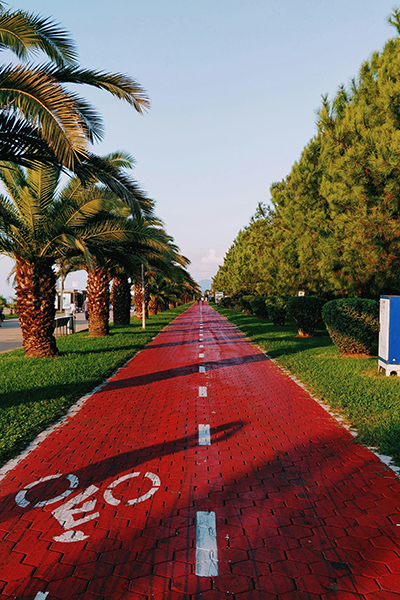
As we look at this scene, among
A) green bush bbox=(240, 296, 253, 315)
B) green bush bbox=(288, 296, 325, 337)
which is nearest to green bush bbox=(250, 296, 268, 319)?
green bush bbox=(240, 296, 253, 315)

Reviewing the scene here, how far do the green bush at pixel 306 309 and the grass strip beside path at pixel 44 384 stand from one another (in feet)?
23.8

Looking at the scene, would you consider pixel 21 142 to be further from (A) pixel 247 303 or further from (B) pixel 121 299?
(A) pixel 247 303

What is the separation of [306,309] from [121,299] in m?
12.3

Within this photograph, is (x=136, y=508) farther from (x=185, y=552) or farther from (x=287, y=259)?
(x=287, y=259)

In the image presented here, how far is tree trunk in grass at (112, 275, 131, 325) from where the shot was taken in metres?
24.9

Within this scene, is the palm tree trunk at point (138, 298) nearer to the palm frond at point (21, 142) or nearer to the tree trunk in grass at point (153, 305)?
the tree trunk in grass at point (153, 305)

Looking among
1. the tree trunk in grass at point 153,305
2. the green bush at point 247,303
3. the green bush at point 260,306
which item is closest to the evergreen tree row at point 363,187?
the green bush at point 260,306

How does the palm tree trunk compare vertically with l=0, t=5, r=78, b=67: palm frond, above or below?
below

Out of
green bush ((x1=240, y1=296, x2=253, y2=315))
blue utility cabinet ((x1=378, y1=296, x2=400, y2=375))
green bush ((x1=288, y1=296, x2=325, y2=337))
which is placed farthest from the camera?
green bush ((x1=240, y1=296, x2=253, y2=315))

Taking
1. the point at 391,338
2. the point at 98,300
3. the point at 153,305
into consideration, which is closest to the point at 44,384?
the point at 391,338

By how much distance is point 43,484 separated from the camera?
168 inches

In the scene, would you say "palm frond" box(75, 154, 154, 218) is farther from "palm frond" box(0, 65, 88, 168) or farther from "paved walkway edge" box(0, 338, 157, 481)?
"paved walkway edge" box(0, 338, 157, 481)

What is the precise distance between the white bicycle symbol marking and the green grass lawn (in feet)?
9.87

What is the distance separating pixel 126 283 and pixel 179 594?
2316cm
